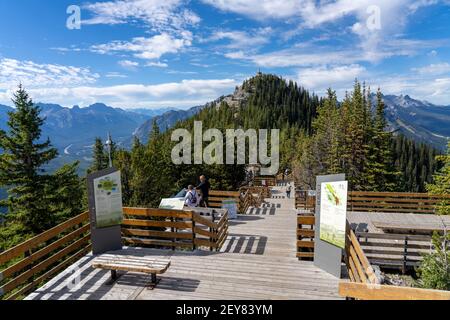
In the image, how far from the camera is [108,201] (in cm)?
838

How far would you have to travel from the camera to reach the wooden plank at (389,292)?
3.66 m

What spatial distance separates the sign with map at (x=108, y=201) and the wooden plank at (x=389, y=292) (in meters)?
6.07

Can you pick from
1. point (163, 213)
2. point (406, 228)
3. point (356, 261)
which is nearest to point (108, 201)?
point (163, 213)

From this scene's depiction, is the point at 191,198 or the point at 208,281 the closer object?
the point at 208,281

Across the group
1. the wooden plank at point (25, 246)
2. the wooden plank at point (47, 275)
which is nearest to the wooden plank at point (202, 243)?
the wooden plank at point (47, 275)

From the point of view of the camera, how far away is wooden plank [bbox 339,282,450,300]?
3656 mm

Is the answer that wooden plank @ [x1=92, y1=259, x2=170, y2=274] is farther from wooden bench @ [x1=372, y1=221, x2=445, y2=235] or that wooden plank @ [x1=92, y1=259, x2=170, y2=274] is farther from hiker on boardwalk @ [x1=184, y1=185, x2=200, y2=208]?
wooden bench @ [x1=372, y1=221, x2=445, y2=235]

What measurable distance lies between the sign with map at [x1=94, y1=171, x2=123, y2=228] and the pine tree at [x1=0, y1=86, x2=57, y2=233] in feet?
58.1

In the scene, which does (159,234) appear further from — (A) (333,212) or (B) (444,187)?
(B) (444,187)

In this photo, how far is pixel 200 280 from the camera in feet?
22.7

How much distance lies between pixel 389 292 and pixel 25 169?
26556 millimetres
